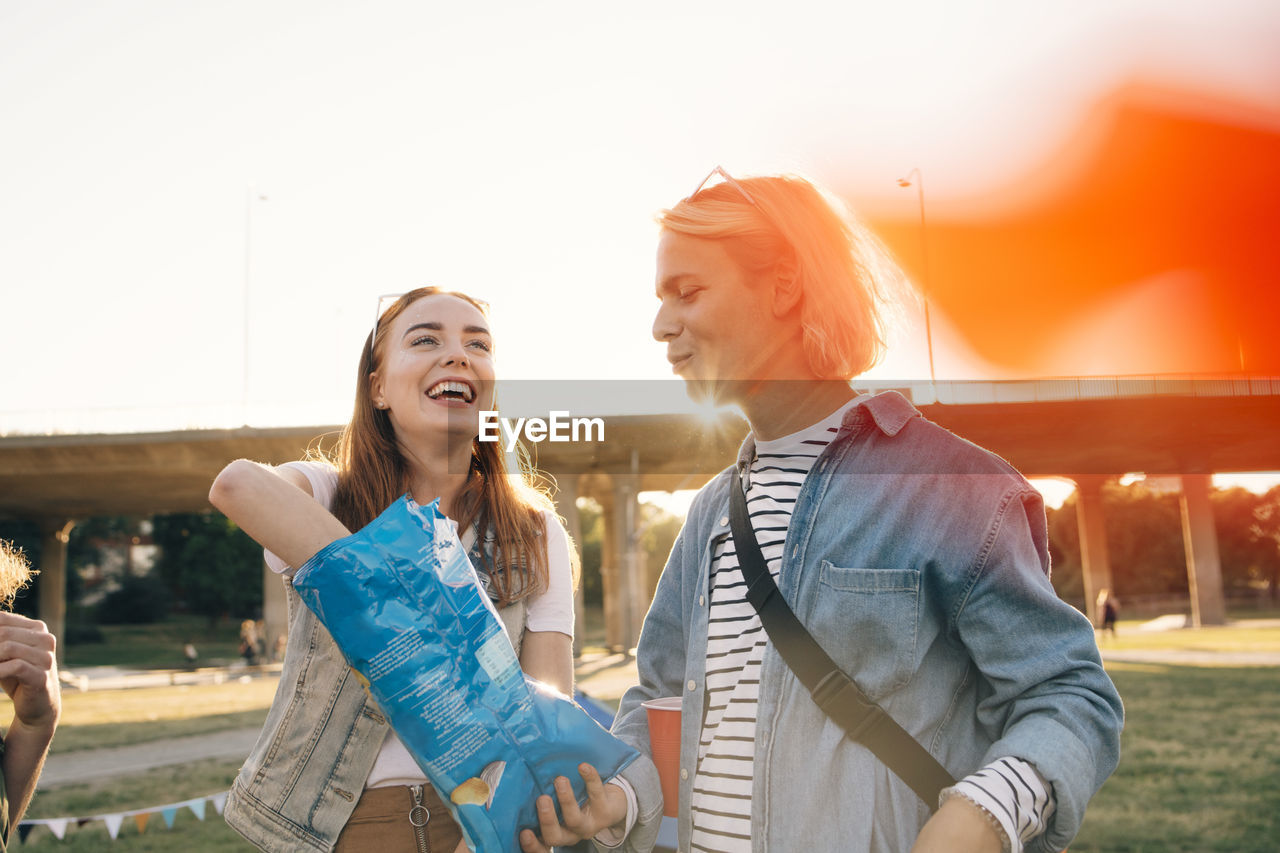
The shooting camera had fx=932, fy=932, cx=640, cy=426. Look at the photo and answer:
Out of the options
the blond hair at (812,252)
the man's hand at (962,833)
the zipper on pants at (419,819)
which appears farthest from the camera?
the zipper on pants at (419,819)

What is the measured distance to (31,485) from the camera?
3534 cm

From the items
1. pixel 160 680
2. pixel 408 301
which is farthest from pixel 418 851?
pixel 160 680

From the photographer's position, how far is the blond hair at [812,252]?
2139mm

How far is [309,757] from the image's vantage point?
7.91 feet

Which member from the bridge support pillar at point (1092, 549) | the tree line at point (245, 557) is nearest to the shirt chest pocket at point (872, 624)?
the bridge support pillar at point (1092, 549)

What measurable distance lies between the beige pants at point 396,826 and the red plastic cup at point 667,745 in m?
0.61

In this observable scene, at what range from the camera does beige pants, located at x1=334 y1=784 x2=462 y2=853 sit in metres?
2.39

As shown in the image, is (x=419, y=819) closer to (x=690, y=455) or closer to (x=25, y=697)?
(x=25, y=697)

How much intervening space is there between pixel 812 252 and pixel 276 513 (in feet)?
4.33

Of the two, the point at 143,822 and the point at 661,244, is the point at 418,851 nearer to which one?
the point at 661,244

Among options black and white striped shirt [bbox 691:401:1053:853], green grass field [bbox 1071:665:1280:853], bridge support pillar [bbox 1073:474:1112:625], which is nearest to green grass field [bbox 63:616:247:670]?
bridge support pillar [bbox 1073:474:1112:625]

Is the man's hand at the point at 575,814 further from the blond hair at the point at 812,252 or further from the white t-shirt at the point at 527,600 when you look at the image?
the blond hair at the point at 812,252

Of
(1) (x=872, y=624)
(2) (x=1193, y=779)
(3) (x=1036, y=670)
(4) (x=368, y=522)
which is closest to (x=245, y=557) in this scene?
(2) (x=1193, y=779)

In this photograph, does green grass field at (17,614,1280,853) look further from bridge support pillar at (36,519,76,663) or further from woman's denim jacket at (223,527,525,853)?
bridge support pillar at (36,519,76,663)
